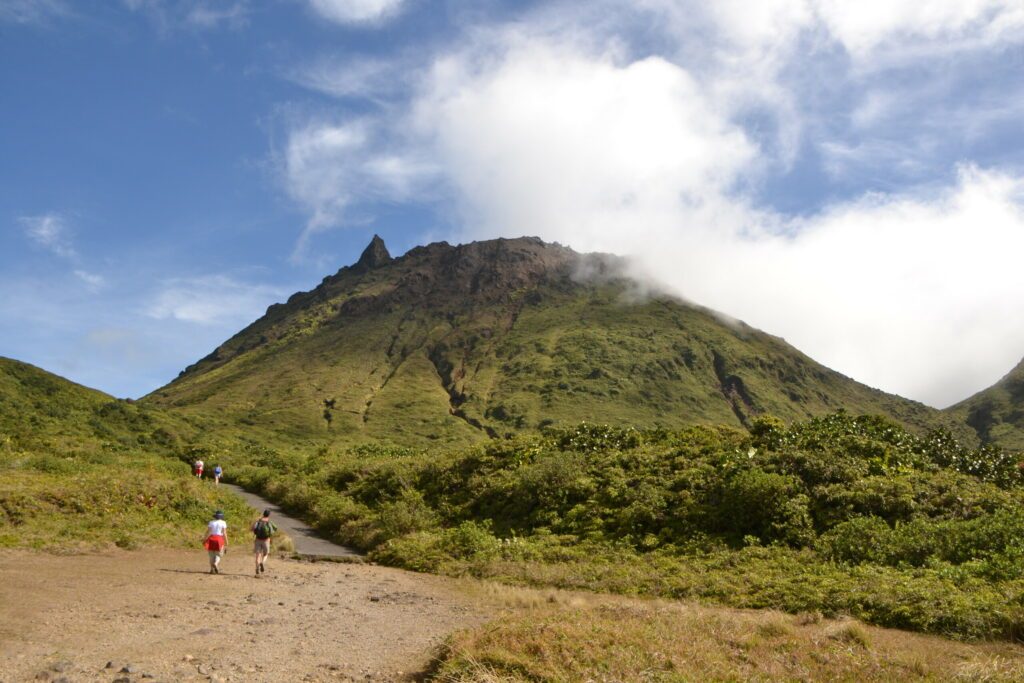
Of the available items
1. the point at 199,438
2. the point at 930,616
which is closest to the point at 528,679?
the point at 930,616

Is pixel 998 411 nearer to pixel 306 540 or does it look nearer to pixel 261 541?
pixel 306 540

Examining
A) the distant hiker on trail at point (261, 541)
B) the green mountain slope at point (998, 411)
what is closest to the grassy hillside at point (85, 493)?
the distant hiker on trail at point (261, 541)

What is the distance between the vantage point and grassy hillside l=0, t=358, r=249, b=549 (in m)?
25.7

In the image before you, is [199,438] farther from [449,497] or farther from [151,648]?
[151,648]

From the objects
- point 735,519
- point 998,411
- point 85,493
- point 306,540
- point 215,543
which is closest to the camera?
point 215,543

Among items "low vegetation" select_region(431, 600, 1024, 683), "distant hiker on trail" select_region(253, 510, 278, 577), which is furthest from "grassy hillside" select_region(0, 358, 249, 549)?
"low vegetation" select_region(431, 600, 1024, 683)

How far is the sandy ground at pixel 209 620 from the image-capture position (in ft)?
38.2

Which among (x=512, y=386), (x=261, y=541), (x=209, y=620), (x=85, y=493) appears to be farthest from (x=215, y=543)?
(x=512, y=386)

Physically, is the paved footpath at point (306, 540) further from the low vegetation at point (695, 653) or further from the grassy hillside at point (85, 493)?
the low vegetation at point (695, 653)

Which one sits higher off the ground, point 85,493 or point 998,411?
point 998,411

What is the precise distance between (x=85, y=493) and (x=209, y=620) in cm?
1834

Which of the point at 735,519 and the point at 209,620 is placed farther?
the point at 735,519

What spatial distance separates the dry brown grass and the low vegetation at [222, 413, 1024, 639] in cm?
261

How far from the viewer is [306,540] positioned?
106ft
